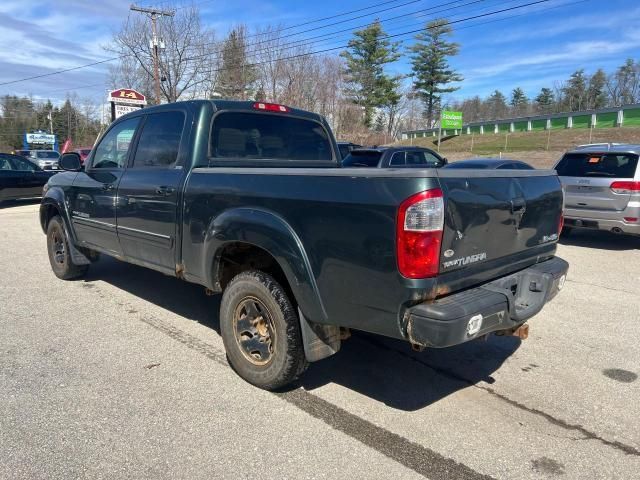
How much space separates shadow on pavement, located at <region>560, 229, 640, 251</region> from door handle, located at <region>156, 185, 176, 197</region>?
318 inches

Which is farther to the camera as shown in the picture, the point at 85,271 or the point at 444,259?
the point at 85,271

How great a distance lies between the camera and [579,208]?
29.6 feet

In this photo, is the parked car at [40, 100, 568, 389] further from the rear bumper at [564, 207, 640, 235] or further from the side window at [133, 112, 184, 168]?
the rear bumper at [564, 207, 640, 235]

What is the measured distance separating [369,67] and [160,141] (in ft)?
184

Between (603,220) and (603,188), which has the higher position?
(603,188)

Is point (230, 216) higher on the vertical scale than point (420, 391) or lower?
higher

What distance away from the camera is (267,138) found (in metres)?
4.66

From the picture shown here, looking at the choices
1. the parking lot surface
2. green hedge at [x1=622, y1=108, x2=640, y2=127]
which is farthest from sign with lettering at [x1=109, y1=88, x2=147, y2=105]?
green hedge at [x1=622, y1=108, x2=640, y2=127]

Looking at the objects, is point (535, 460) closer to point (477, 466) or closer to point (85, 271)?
point (477, 466)

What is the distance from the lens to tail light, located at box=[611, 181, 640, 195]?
8.39 metres

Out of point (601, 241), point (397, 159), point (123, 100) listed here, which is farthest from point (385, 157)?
point (123, 100)

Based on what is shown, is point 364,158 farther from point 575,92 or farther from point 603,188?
point 575,92

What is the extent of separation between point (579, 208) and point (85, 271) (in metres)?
8.06

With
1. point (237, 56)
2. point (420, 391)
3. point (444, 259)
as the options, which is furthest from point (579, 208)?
point (237, 56)
